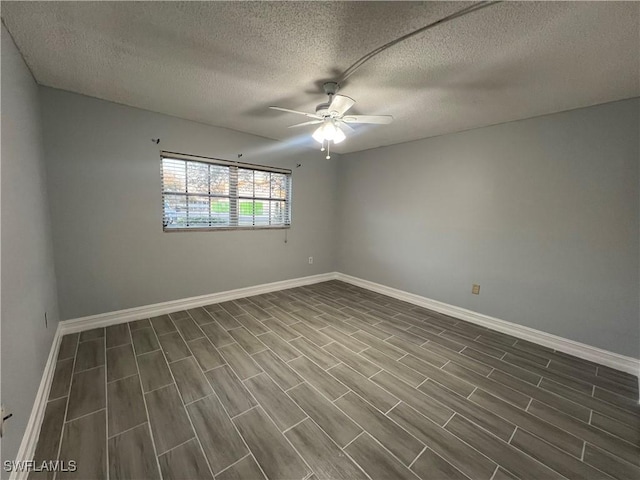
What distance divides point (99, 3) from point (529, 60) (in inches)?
101

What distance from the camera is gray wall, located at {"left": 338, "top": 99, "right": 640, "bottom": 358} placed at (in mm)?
2186

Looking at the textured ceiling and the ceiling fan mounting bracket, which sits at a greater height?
the textured ceiling

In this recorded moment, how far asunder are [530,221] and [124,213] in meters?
4.33

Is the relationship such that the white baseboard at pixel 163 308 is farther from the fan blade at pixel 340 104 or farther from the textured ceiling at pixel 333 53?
the fan blade at pixel 340 104

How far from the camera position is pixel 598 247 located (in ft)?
7.48

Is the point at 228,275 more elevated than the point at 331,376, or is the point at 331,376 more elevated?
the point at 228,275

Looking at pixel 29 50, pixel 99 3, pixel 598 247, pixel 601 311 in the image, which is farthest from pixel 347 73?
pixel 601 311

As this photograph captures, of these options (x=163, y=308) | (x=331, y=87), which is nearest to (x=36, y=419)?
(x=163, y=308)

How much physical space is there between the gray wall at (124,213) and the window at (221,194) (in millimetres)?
110

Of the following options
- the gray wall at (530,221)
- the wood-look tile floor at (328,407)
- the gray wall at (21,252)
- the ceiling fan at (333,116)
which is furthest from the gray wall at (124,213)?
the gray wall at (530,221)

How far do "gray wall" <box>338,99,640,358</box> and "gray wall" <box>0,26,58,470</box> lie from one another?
12.3ft

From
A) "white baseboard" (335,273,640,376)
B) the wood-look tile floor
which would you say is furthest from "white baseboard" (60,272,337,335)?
"white baseboard" (335,273,640,376)

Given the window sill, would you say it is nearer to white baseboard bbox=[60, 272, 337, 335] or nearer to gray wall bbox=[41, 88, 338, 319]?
gray wall bbox=[41, 88, 338, 319]

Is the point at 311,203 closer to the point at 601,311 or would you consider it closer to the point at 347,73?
the point at 347,73
